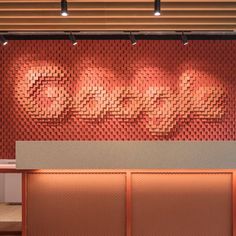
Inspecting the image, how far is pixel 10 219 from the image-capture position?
22.8ft

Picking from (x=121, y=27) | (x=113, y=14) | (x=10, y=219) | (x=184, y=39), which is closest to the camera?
(x=113, y=14)

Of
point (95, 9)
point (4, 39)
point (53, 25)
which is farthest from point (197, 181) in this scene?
point (4, 39)

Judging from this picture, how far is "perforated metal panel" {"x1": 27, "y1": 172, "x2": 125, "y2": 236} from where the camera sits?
5.27 metres

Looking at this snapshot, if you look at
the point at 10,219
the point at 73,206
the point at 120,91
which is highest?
the point at 120,91

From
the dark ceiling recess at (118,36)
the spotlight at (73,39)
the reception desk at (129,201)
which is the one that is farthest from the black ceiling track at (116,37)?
the reception desk at (129,201)

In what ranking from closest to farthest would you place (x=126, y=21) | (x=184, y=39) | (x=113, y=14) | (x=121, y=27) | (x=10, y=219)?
(x=113, y=14)
(x=126, y=21)
(x=121, y=27)
(x=184, y=39)
(x=10, y=219)

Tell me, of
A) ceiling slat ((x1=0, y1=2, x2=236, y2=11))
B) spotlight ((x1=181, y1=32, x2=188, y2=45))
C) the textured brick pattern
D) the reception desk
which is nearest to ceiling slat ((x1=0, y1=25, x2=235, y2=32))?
spotlight ((x1=181, y1=32, x2=188, y2=45))

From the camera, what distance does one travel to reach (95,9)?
17.1ft

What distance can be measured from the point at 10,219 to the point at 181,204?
3.16 metres

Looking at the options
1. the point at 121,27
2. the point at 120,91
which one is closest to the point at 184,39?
the point at 121,27

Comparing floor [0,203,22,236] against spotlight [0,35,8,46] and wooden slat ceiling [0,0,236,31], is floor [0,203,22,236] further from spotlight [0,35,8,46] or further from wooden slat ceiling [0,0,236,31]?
wooden slat ceiling [0,0,236,31]

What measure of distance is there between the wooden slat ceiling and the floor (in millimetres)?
3006

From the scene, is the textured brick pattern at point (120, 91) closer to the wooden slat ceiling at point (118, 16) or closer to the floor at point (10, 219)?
the wooden slat ceiling at point (118, 16)

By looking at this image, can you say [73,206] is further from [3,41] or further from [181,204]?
[3,41]
